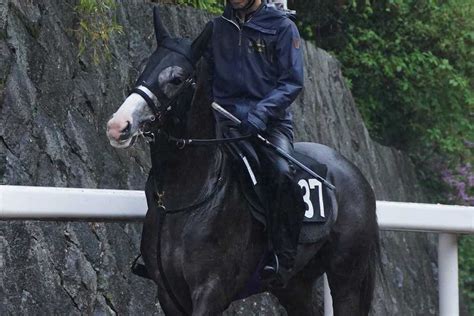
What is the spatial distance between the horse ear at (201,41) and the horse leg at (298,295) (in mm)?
1797

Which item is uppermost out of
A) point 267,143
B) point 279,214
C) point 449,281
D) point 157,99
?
point 157,99

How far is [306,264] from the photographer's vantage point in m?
6.65

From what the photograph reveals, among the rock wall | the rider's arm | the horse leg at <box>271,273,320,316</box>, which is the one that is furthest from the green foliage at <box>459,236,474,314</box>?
the rider's arm

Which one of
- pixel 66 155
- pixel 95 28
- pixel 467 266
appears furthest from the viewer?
pixel 467 266

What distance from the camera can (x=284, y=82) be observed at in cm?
593

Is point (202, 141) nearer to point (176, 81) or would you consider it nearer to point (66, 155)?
point (176, 81)

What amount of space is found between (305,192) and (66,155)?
172 cm

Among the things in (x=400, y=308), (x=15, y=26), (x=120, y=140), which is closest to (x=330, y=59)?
(x=400, y=308)

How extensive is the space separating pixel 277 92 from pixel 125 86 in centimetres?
248

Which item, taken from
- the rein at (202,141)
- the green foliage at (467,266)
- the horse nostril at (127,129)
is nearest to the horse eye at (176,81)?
the rein at (202,141)

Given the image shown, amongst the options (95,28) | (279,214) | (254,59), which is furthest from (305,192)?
(95,28)

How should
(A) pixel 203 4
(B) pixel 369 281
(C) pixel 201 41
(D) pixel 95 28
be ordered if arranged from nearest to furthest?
(C) pixel 201 41 → (B) pixel 369 281 → (D) pixel 95 28 → (A) pixel 203 4

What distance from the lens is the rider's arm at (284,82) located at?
5789mm

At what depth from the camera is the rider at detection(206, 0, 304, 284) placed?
5906 mm
